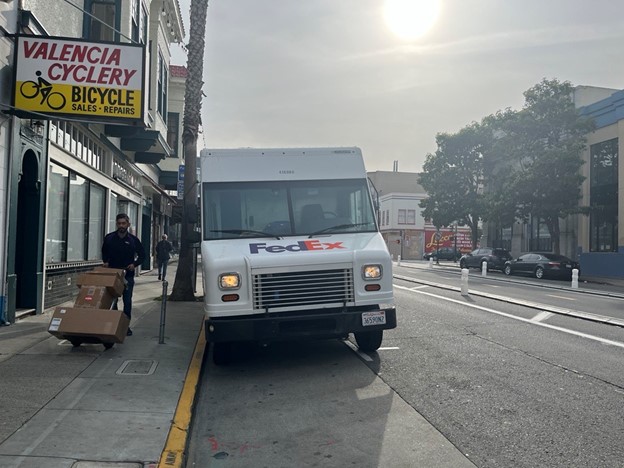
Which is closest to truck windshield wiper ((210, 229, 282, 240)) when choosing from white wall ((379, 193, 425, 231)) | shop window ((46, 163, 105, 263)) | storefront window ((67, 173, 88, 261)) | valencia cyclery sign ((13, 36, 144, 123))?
valencia cyclery sign ((13, 36, 144, 123))

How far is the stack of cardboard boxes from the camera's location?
301 inches

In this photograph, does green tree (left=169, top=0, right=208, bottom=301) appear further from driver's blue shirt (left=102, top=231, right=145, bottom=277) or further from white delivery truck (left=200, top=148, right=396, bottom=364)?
white delivery truck (left=200, top=148, right=396, bottom=364)

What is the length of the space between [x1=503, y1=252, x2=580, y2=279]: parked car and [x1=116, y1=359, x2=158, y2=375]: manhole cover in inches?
958

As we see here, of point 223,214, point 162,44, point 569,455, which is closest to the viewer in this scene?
point 569,455

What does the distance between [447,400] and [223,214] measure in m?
3.84

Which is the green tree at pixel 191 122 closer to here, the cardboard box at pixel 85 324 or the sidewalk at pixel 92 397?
the sidewalk at pixel 92 397

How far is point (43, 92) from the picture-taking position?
938 cm

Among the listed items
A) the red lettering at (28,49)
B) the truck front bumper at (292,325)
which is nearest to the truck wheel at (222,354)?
the truck front bumper at (292,325)

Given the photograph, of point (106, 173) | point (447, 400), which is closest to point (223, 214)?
point (447, 400)

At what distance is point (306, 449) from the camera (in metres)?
4.87

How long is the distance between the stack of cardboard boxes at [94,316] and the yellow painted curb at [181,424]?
121 cm

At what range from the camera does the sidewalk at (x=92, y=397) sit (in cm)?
435

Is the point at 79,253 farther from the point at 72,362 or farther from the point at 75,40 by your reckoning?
the point at 72,362

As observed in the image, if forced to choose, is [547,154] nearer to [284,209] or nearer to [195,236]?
[284,209]
